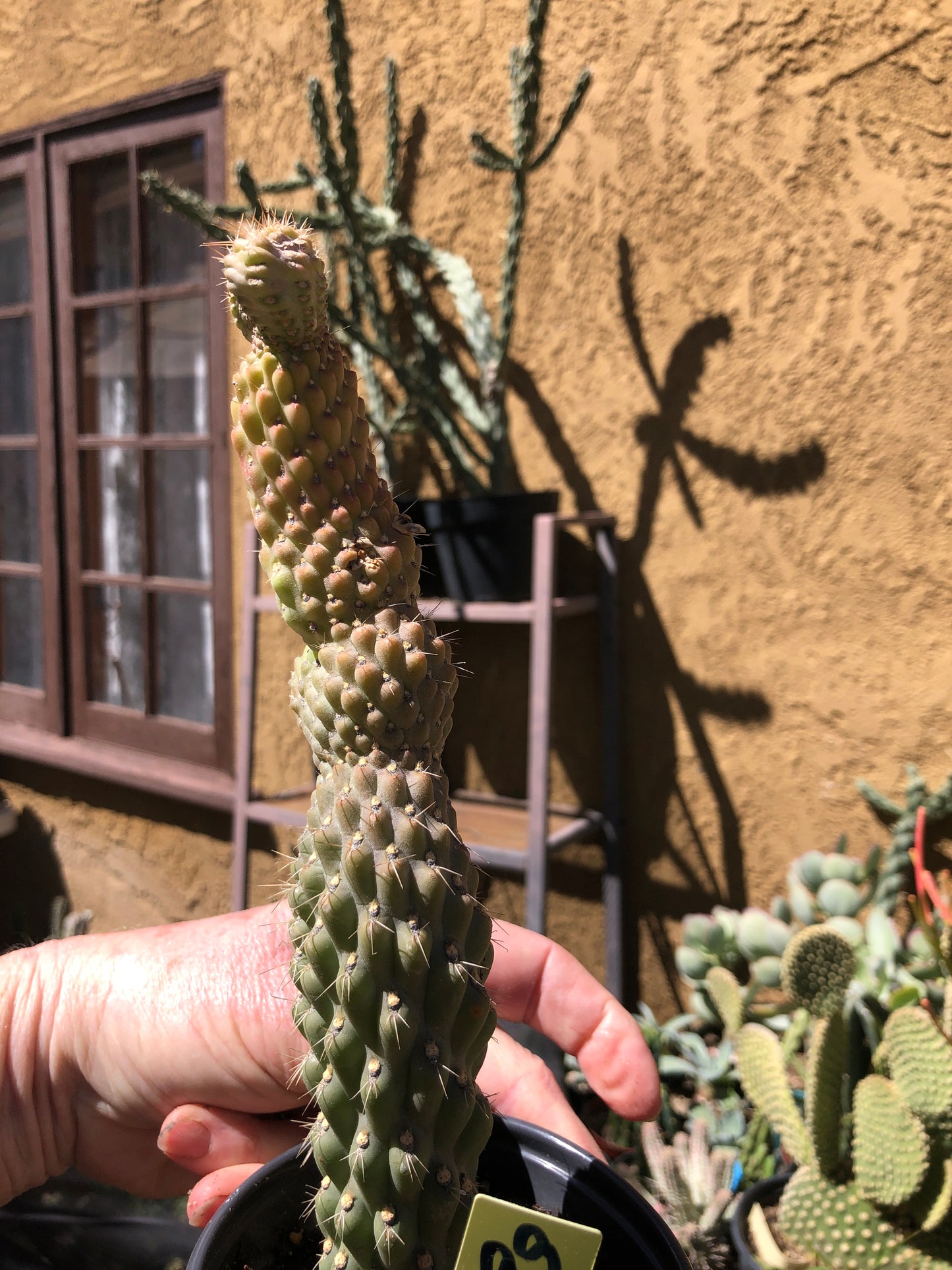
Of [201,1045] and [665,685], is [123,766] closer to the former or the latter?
[665,685]

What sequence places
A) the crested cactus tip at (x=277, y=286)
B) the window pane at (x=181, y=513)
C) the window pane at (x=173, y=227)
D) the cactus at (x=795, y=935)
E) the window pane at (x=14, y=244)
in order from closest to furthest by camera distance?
the crested cactus tip at (x=277, y=286) → the cactus at (x=795, y=935) → the window pane at (x=173, y=227) → the window pane at (x=181, y=513) → the window pane at (x=14, y=244)

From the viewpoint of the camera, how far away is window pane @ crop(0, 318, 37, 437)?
3174 mm

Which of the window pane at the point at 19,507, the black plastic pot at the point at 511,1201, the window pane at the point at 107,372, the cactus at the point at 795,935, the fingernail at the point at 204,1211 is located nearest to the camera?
the black plastic pot at the point at 511,1201

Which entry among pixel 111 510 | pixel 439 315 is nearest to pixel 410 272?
pixel 439 315

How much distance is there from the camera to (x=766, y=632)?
5.72 ft

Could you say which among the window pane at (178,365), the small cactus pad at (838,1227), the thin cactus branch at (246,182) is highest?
the thin cactus branch at (246,182)

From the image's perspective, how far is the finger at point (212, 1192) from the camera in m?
0.71

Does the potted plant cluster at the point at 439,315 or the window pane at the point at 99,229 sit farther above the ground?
the window pane at the point at 99,229

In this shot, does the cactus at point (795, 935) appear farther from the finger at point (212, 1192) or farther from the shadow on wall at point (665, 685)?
the finger at point (212, 1192)

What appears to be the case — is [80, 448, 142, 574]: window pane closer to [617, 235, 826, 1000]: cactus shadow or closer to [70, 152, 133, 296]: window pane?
[70, 152, 133, 296]: window pane

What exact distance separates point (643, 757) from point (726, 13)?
4.59 ft

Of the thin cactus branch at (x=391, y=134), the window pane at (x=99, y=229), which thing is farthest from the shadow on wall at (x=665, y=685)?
the window pane at (x=99, y=229)

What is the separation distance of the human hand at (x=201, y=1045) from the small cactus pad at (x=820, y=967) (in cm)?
41

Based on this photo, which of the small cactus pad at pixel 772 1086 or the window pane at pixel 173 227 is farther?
the window pane at pixel 173 227
